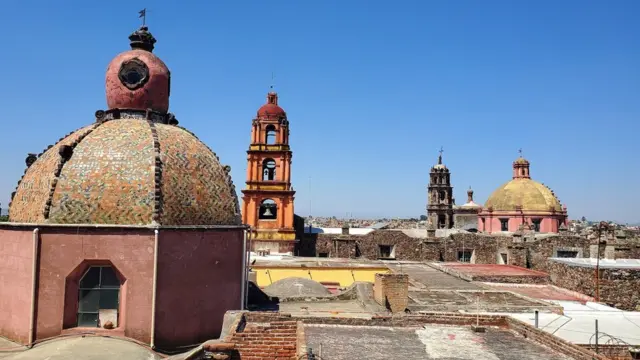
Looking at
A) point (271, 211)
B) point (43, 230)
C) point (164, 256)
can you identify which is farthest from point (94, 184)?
point (271, 211)

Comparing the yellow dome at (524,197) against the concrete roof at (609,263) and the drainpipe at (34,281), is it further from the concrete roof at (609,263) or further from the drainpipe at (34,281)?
the drainpipe at (34,281)

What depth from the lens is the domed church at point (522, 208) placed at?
39219 mm

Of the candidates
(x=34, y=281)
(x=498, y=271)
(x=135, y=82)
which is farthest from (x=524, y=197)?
(x=34, y=281)

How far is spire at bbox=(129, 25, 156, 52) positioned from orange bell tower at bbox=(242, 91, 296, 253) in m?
19.4

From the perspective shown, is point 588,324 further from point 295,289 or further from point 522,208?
point 522,208

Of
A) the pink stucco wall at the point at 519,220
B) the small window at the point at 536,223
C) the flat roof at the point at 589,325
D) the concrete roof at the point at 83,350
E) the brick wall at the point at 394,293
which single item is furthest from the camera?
the small window at the point at 536,223

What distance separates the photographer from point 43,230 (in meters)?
10.3

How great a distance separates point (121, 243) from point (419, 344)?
19.8 ft

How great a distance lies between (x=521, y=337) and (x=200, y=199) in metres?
7.23

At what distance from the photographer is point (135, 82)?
13102mm

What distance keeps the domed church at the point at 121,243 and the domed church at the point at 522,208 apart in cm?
3205

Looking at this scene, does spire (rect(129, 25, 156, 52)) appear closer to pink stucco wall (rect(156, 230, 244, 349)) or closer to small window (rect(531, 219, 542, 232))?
pink stucco wall (rect(156, 230, 244, 349))

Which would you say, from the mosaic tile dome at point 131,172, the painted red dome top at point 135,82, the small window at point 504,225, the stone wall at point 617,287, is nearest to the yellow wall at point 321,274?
the stone wall at point 617,287

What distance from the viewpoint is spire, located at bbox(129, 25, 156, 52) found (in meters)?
13.7
